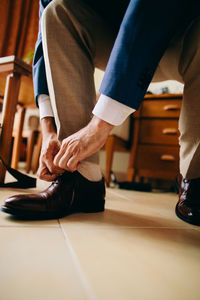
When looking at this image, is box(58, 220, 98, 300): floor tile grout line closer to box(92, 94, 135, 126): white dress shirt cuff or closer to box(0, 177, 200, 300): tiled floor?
box(0, 177, 200, 300): tiled floor

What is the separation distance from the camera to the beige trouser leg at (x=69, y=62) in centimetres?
49

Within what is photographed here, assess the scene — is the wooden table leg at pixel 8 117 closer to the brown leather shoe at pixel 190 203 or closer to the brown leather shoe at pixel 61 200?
the brown leather shoe at pixel 61 200

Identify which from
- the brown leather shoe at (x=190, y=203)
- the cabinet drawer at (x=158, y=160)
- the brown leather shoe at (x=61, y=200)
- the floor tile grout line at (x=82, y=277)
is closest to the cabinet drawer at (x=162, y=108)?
the cabinet drawer at (x=158, y=160)

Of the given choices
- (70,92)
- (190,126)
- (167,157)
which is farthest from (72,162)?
(167,157)

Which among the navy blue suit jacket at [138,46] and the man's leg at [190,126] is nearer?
the navy blue suit jacket at [138,46]

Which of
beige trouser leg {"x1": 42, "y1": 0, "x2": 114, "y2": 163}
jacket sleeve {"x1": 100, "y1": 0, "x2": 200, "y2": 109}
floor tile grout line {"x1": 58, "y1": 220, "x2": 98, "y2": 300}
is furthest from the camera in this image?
beige trouser leg {"x1": 42, "y1": 0, "x2": 114, "y2": 163}

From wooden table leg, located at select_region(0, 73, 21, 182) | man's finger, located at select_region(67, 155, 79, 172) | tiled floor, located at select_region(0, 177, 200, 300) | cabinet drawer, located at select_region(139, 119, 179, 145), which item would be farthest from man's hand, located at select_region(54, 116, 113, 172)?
cabinet drawer, located at select_region(139, 119, 179, 145)

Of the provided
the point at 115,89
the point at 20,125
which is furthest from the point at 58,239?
the point at 20,125

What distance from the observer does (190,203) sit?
1.77 ft

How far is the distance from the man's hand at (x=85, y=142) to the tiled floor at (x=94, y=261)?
136 mm

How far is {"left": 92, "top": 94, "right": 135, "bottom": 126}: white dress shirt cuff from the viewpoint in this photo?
381 mm

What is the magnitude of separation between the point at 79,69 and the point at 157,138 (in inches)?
42.8

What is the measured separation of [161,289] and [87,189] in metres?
0.29

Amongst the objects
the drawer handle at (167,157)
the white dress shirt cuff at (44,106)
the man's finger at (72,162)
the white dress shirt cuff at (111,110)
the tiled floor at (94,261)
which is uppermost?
Answer: the white dress shirt cuff at (44,106)
